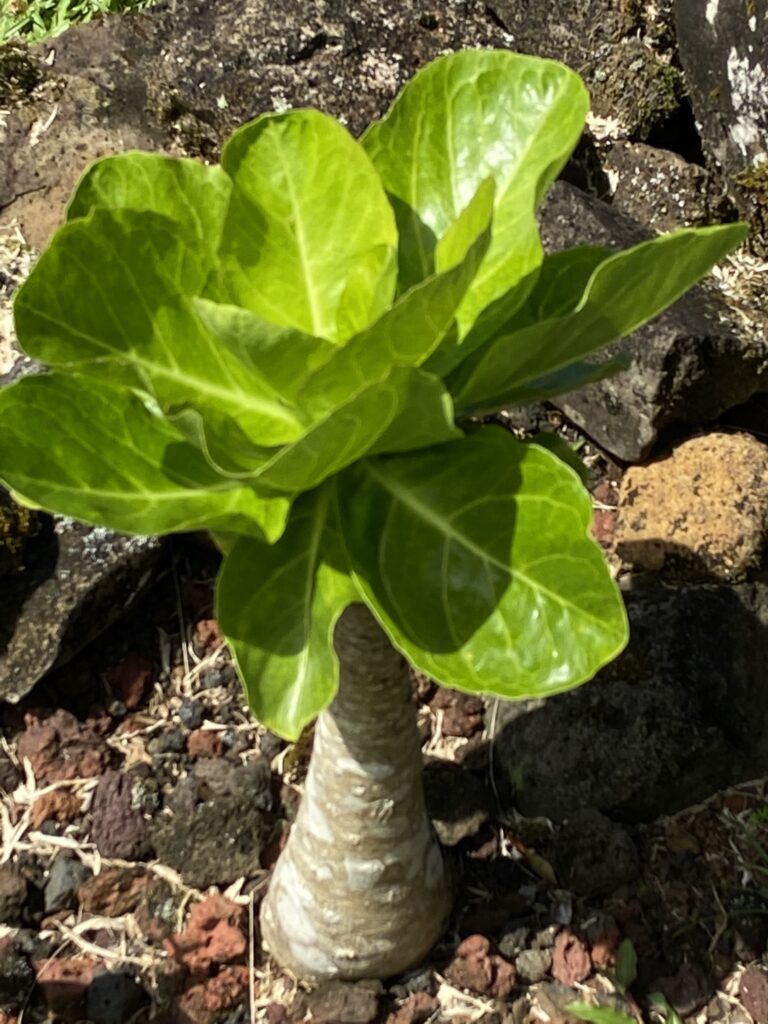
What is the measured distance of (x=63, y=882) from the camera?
6.59 feet

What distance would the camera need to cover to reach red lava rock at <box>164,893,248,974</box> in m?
1.92

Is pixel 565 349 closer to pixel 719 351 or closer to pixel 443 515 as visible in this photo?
pixel 443 515

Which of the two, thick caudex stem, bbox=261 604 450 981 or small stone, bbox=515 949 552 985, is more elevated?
thick caudex stem, bbox=261 604 450 981

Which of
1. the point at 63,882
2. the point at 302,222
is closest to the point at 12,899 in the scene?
the point at 63,882

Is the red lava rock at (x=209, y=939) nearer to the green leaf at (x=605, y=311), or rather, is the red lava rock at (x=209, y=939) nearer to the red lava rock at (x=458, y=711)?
the red lava rock at (x=458, y=711)

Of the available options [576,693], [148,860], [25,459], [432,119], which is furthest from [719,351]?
[25,459]

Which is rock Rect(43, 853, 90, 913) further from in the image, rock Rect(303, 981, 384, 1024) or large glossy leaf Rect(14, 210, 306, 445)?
large glossy leaf Rect(14, 210, 306, 445)

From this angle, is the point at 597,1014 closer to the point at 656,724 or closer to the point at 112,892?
the point at 656,724

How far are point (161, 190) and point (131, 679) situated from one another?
1.36 meters

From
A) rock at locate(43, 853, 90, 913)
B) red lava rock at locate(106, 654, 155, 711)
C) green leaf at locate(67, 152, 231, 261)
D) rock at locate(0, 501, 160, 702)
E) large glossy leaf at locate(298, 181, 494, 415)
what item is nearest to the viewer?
large glossy leaf at locate(298, 181, 494, 415)

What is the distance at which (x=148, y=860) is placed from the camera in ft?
6.70

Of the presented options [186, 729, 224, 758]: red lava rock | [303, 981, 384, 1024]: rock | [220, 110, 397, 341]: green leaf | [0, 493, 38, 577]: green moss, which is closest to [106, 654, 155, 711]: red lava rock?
[186, 729, 224, 758]: red lava rock

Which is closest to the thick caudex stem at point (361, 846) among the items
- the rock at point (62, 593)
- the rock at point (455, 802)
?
the rock at point (455, 802)

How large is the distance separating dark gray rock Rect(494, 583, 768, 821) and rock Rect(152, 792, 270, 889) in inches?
18.4
